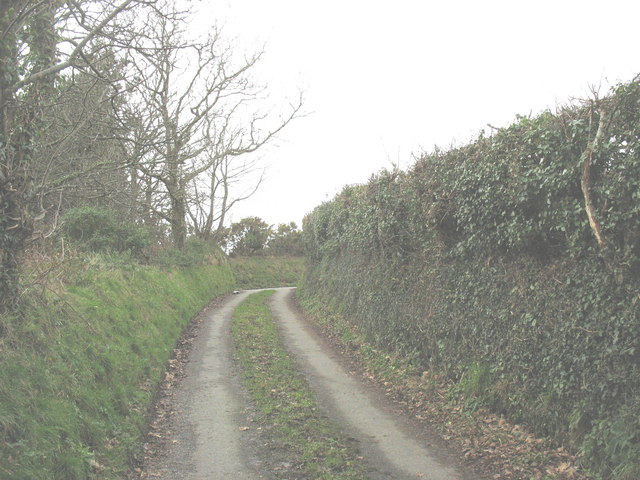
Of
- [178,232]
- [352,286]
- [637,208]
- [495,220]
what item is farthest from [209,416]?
[178,232]

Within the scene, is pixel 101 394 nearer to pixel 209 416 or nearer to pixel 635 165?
pixel 209 416

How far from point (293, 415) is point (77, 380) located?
328cm

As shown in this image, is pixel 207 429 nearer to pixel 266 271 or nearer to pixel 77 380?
pixel 77 380

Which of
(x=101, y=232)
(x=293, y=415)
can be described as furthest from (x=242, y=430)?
(x=101, y=232)

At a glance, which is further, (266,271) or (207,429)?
(266,271)

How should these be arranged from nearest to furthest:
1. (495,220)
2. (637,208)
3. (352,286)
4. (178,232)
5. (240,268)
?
(637,208), (495,220), (352,286), (178,232), (240,268)

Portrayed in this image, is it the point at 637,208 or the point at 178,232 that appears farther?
the point at 178,232

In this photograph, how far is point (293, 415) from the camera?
7762mm

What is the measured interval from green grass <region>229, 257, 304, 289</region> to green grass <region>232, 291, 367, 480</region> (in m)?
26.0

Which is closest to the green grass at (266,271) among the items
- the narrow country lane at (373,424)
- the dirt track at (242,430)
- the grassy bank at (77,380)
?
the grassy bank at (77,380)

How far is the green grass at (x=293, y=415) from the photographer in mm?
5980

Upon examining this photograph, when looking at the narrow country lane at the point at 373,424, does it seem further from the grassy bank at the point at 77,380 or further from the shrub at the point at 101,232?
the shrub at the point at 101,232

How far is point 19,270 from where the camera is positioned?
6.74 m

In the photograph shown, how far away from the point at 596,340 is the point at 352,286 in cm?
1088
